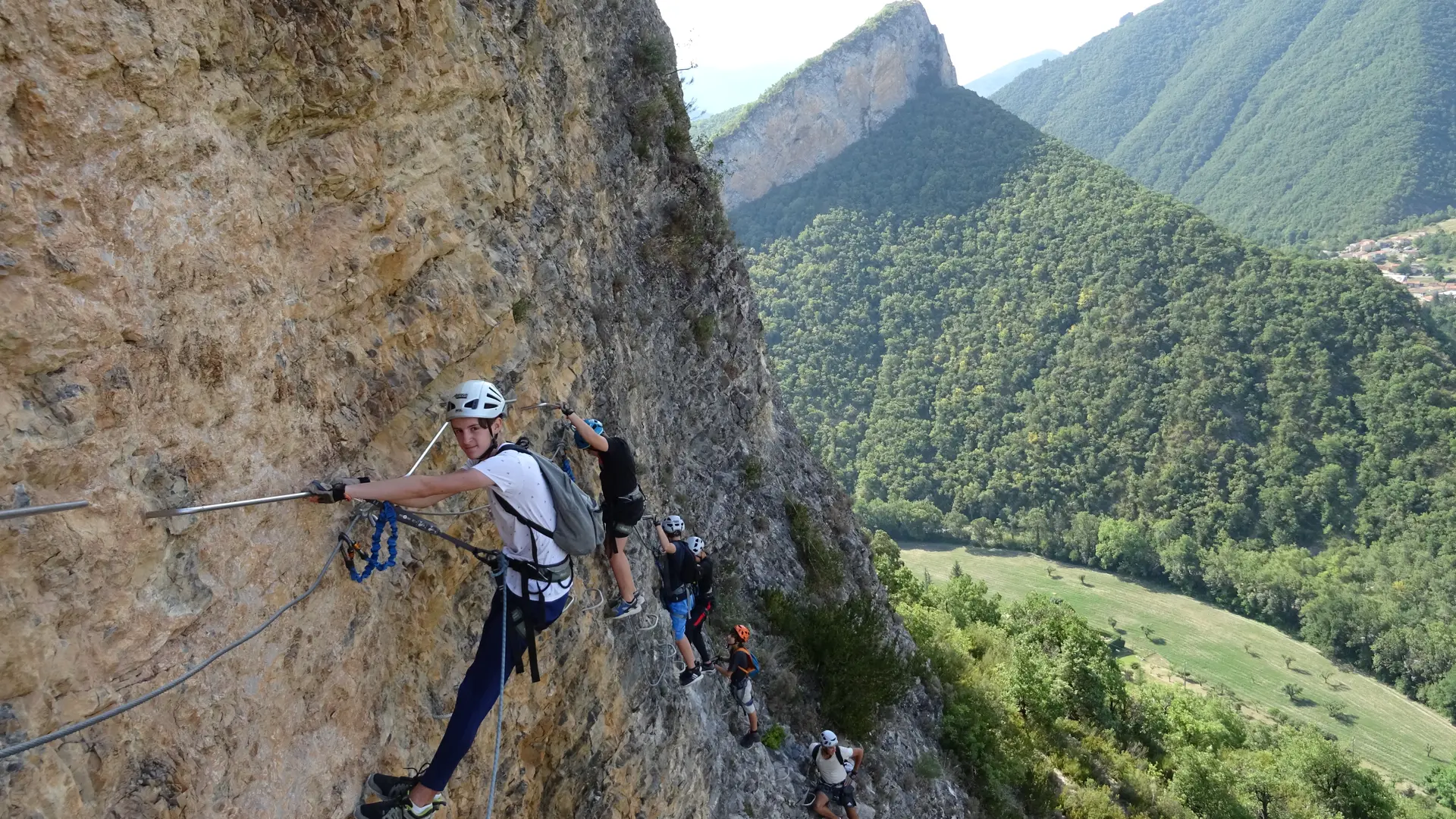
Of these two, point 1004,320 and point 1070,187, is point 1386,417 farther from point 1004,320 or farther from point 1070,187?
point 1070,187

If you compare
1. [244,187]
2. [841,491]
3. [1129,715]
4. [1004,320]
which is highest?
[244,187]

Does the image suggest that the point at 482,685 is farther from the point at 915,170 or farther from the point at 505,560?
the point at 915,170

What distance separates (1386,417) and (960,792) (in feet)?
258

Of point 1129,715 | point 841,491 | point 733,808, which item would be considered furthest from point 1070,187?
point 733,808

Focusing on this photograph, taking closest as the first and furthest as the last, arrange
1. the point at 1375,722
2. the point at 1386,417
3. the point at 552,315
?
1. the point at 552,315
2. the point at 1375,722
3. the point at 1386,417

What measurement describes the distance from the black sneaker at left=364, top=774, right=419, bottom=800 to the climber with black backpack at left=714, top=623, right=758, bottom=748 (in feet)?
15.9

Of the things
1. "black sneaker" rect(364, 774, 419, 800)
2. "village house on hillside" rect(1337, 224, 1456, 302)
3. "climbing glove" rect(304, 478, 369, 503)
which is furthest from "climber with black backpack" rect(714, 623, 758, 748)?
"village house on hillside" rect(1337, 224, 1456, 302)

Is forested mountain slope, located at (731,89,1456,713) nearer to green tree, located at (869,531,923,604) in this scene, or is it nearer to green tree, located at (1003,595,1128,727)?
green tree, located at (869,531,923,604)

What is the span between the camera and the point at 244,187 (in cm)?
388

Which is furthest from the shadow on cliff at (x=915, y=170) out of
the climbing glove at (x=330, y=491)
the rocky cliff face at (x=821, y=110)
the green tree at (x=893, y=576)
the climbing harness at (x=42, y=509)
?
the climbing harness at (x=42, y=509)

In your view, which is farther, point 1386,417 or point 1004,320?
point 1004,320

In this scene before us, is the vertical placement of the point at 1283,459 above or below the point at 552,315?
below

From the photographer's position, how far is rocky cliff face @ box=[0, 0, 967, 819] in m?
2.95

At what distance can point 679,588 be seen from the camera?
790 cm
